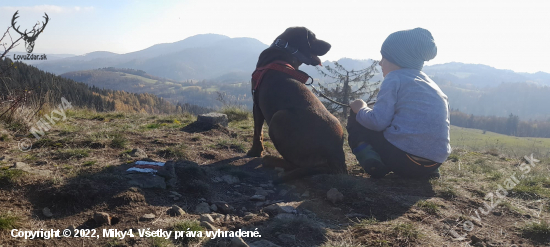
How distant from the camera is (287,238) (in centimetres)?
203

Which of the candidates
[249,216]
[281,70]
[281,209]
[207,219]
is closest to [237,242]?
[207,219]

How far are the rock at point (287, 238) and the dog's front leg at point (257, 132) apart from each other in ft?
8.38

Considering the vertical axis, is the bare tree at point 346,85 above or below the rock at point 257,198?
above

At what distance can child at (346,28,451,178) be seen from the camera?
10.1 ft

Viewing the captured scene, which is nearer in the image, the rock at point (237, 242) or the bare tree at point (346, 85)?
the rock at point (237, 242)

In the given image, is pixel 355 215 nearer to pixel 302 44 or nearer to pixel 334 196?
pixel 334 196

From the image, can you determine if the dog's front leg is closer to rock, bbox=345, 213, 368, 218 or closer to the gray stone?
the gray stone

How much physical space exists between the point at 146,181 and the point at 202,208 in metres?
0.66

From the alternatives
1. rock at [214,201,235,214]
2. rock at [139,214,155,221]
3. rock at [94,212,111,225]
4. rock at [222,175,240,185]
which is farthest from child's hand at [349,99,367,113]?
rock at [94,212,111,225]

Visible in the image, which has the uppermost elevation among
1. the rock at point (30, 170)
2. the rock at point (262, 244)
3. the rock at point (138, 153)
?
the rock at point (30, 170)

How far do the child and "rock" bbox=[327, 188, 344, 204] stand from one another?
78 centimetres

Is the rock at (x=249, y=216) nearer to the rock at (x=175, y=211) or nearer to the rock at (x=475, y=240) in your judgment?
the rock at (x=175, y=211)

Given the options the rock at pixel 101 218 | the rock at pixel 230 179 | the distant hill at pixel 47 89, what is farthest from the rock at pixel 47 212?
the distant hill at pixel 47 89

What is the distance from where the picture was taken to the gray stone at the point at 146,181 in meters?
2.71
